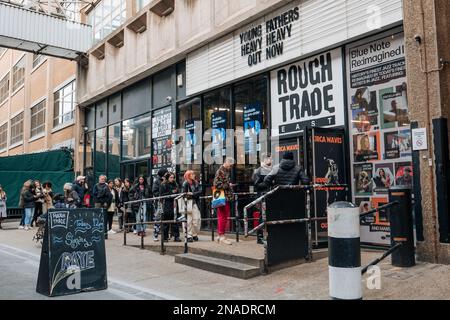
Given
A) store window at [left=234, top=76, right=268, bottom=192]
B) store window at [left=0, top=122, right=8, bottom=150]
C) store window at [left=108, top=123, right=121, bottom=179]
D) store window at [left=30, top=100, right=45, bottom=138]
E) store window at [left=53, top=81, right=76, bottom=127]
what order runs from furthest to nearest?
store window at [left=0, top=122, right=8, bottom=150] < store window at [left=30, top=100, right=45, bottom=138] < store window at [left=53, top=81, right=76, bottom=127] < store window at [left=108, top=123, right=121, bottom=179] < store window at [left=234, top=76, right=268, bottom=192]

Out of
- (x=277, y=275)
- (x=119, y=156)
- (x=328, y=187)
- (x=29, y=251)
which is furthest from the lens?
(x=119, y=156)

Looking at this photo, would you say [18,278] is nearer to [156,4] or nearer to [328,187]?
[328,187]

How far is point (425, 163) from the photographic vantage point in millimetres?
7059

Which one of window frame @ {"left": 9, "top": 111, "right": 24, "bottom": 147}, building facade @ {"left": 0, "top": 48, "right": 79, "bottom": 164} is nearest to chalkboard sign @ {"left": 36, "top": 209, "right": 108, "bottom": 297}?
building facade @ {"left": 0, "top": 48, "right": 79, "bottom": 164}

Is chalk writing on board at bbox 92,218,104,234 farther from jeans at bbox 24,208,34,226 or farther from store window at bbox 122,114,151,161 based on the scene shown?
jeans at bbox 24,208,34,226

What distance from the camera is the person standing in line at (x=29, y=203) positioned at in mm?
16031

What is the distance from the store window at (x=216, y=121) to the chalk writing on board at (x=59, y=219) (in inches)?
252

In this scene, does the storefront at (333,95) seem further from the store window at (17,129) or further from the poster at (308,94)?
the store window at (17,129)

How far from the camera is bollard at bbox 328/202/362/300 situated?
16.3 ft

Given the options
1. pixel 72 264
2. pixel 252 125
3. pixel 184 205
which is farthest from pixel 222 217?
pixel 72 264

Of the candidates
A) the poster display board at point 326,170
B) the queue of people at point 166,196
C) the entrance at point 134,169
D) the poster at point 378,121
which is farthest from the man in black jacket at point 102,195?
the poster at point 378,121

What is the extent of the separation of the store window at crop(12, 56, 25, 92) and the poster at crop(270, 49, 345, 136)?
2593 cm
